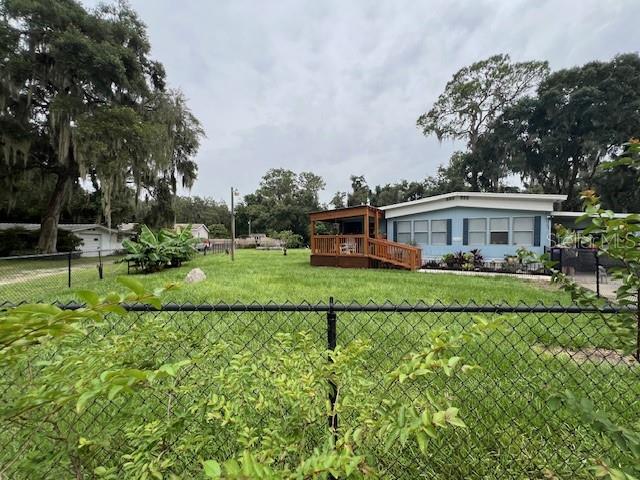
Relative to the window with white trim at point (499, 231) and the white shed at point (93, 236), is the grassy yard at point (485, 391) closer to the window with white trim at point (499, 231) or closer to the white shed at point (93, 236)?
the window with white trim at point (499, 231)

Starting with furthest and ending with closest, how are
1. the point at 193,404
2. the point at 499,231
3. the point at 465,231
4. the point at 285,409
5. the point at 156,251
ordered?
the point at 465,231 → the point at 499,231 → the point at 156,251 → the point at 285,409 → the point at 193,404

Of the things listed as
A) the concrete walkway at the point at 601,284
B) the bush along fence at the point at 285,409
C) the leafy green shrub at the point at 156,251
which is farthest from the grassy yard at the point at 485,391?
the leafy green shrub at the point at 156,251

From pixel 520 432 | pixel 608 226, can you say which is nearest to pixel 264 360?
pixel 608 226

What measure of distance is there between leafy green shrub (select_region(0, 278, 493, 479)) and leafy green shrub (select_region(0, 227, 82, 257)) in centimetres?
2347

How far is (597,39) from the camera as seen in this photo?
18875 millimetres

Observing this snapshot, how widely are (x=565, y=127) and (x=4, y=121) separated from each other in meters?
33.3

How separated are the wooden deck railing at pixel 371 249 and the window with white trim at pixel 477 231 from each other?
2373mm

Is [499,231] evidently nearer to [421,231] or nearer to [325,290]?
[421,231]

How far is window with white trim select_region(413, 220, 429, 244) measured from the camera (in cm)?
1336

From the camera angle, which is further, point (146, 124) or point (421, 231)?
point (146, 124)

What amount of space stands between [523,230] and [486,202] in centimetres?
165

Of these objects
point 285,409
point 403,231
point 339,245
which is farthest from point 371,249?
point 285,409

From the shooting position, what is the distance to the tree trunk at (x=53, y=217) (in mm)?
18203

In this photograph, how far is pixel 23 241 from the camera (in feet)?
67.3
